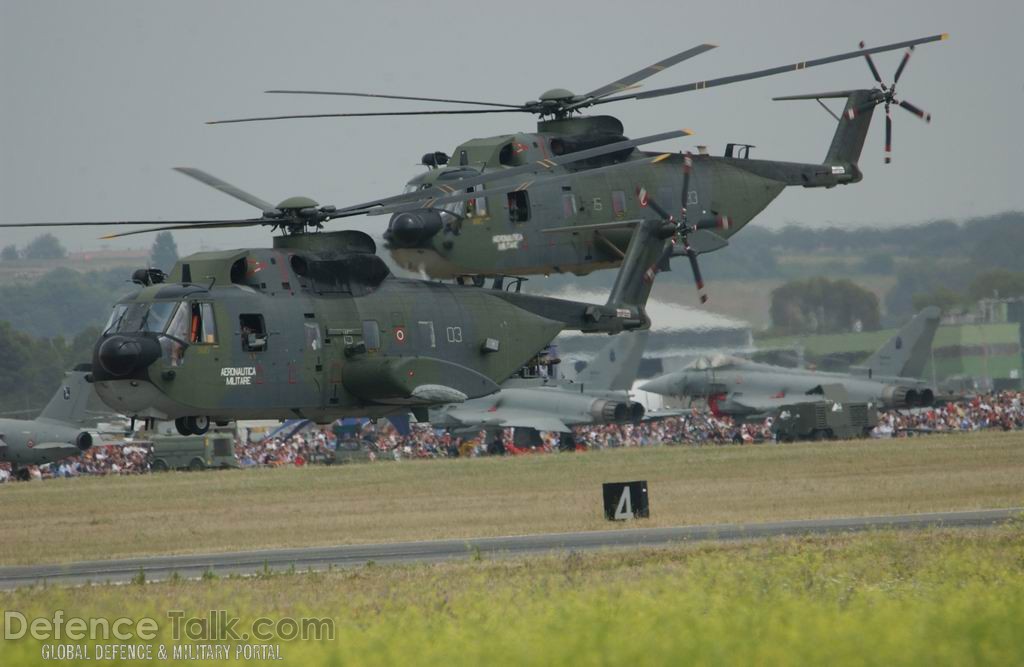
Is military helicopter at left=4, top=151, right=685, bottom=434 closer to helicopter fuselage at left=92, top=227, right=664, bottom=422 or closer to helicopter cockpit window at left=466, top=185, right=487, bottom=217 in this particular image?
helicopter fuselage at left=92, top=227, right=664, bottom=422

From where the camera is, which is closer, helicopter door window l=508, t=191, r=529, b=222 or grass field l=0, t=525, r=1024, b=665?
grass field l=0, t=525, r=1024, b=665

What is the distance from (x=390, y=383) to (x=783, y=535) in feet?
25.0

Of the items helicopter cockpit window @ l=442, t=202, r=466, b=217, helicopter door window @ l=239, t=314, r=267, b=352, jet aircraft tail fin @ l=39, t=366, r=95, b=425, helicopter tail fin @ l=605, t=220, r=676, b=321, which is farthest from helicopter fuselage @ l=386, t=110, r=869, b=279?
jet aircraft tail fin @ l=39, t=366, r=95, b=425

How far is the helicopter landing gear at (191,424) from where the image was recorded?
24.4 metres

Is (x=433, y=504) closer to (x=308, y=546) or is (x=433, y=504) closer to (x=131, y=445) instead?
(x=308, y=546)

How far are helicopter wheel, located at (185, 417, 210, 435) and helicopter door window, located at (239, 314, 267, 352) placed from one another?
162cm

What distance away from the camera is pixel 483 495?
1382 inches

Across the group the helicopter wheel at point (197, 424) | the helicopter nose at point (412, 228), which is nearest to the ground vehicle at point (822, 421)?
the helicopter nose at point (412, 228)

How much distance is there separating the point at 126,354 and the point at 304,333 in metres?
3.08

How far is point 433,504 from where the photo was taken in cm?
3291

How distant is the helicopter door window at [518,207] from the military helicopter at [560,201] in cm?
2

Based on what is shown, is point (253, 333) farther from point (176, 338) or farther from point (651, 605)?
point (651, 605)

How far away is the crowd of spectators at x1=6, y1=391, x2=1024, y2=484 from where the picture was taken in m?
56.9

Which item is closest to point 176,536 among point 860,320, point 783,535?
point 783,535
